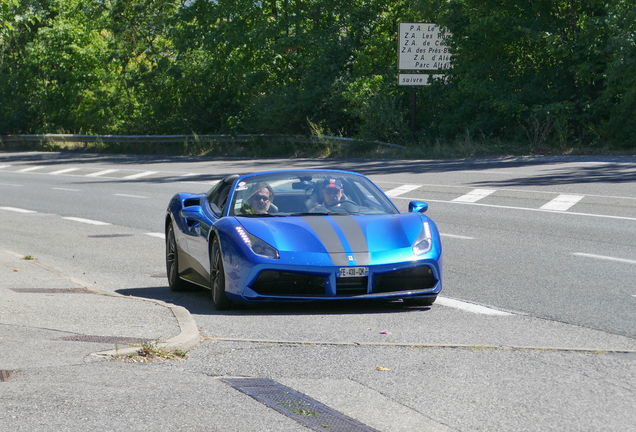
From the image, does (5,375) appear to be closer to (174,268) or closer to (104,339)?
(104,339)

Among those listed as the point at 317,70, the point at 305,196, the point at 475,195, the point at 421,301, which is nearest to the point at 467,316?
the point at 421,301

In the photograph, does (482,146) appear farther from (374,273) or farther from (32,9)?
(32,9)

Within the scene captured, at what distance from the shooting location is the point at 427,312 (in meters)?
7.50

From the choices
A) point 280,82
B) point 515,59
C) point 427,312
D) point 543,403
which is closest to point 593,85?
point 515,59

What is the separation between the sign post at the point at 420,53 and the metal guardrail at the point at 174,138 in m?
2.52

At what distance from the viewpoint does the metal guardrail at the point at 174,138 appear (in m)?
33.3

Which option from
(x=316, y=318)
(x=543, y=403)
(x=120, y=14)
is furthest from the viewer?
(x=120, y=14)

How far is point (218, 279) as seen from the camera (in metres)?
7.72

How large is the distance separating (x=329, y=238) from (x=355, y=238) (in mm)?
215

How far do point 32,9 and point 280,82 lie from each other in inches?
893

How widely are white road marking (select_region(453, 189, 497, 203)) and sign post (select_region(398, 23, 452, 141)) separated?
1315 centimetres

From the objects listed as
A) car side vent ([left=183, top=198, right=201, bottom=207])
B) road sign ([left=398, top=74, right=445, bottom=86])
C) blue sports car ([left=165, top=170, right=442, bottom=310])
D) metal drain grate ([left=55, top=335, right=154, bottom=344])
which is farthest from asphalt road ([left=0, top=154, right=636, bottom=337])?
road sign ([left=398, top=74, right=445, bottom=86])

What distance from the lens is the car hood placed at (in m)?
7.30

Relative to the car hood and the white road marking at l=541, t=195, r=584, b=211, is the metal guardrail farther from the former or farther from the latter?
the car hood
